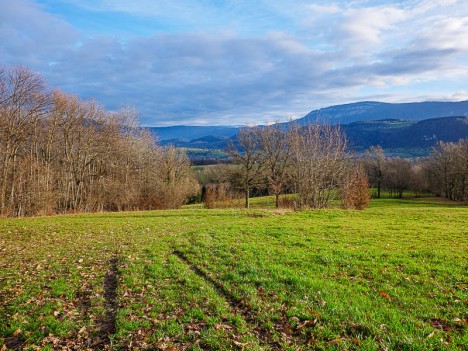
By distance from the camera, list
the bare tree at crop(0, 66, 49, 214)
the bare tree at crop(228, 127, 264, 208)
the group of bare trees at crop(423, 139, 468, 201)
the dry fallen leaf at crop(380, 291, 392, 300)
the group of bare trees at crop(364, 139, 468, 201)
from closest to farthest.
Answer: the dry fallen leaf at crop(380, 291, 392, 300)
the bare tree at crop(0, 66, 49, 214)
the bare tree at crop(228, 127, 264, 208)
the group of bare trees at crop(423, 139, 468, 201)
the group of bare trees at crop(364, 139, 468, 201)

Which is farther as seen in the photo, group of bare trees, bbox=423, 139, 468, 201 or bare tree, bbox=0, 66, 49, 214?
group of bare trees, bbox=423, 139, 468, 201

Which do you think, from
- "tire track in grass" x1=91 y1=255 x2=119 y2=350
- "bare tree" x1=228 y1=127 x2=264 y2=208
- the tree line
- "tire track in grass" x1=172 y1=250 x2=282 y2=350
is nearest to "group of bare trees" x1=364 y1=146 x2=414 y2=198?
the tree line

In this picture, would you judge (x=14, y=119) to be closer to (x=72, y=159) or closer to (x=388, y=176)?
(x=72, y=159)

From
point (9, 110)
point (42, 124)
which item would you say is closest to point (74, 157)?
point (42, 124)

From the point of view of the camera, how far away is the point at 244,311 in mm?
7684

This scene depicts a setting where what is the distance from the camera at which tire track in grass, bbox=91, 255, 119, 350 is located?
6.42m

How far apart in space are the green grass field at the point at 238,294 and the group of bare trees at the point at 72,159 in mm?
23004

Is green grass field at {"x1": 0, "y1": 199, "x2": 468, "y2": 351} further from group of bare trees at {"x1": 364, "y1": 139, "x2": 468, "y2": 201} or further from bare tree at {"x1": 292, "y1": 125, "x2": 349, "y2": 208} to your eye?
group of bare trees at {"x1": 364, "y1": 139, "x2": 468, "y2": 201}

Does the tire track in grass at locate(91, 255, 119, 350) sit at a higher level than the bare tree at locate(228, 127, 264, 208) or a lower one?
lower

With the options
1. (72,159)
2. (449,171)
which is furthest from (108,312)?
(449,171)

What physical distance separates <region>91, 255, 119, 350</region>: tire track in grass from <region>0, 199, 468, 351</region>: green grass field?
0.13 feet

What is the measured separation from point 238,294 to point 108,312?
3517 millimetres

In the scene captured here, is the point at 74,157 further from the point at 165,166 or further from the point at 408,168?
the point at 408,168

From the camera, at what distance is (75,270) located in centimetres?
1101
